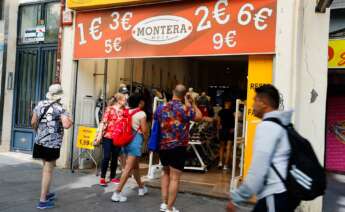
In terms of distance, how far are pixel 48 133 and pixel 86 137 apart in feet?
8.55

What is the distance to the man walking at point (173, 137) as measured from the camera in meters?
5.41

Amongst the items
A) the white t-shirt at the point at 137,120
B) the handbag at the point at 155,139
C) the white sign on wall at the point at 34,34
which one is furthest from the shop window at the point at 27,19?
the handbag at the point at 155,139

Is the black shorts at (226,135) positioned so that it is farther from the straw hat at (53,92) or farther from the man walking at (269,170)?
the man walking at (269,170)

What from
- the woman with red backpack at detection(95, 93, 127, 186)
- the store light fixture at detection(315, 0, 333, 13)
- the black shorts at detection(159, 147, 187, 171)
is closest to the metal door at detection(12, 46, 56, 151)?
the woman with red backpack at detection(95, 93, 127, 186)

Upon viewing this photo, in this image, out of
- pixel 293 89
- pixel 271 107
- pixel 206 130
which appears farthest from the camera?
pixel 206 130

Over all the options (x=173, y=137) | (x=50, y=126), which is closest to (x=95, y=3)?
(x=50, y=126)

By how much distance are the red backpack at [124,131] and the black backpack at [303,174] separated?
3742 mm

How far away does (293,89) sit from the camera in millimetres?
6184

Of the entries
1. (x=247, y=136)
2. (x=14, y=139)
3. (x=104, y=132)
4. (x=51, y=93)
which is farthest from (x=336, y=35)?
(x=14, y=139)

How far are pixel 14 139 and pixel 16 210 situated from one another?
5193mm

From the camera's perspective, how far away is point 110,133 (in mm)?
7035

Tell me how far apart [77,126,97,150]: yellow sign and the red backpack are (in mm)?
1607

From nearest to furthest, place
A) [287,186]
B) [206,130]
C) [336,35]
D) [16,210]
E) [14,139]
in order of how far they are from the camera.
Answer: [287,186]
[16,210]
[336,35]
[206,130]
[14,139]

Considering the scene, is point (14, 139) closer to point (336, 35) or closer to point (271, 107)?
point (336, 35)
